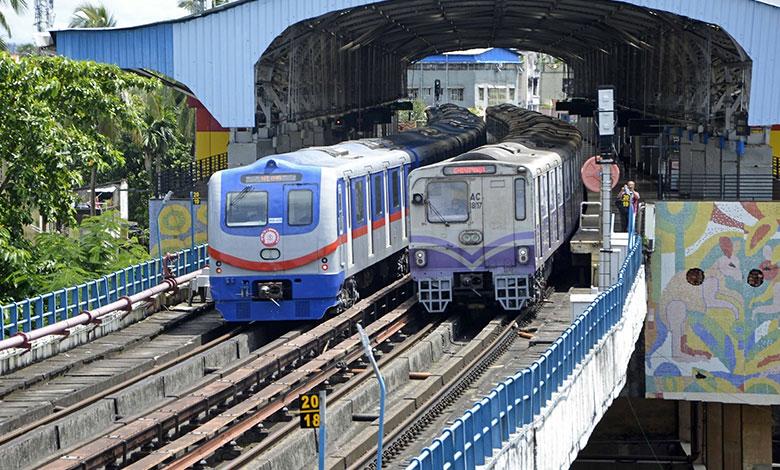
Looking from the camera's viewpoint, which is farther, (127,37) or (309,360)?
(127,37)

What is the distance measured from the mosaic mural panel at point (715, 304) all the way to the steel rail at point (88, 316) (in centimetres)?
993

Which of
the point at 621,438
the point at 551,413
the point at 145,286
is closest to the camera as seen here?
the point at 551,413

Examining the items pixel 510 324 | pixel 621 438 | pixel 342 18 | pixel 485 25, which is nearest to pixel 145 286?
pixel 510 324

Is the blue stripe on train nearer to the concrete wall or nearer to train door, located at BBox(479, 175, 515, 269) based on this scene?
train door, located at BBox(479, 175, 515, 269)

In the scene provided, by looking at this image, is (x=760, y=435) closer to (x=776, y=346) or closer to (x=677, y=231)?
(x=776, y=346)

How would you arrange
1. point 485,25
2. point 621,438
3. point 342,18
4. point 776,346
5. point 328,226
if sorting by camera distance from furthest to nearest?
point 485,25, point 342,18, point 621,438, point 776,346, point 328,226

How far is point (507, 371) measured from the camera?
17.2 meters

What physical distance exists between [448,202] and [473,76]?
81.4 metres

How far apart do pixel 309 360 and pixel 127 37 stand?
43.6 ft

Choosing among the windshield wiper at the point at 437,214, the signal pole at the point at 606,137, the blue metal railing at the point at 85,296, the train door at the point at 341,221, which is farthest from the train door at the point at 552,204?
the blue metal railing at the point at 85,296

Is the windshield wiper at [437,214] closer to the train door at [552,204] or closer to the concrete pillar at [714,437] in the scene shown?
the train door at [552,204]

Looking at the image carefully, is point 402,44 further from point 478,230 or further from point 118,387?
point 118,387

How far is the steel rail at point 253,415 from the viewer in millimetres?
12523

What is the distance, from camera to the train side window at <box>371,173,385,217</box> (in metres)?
21.3
